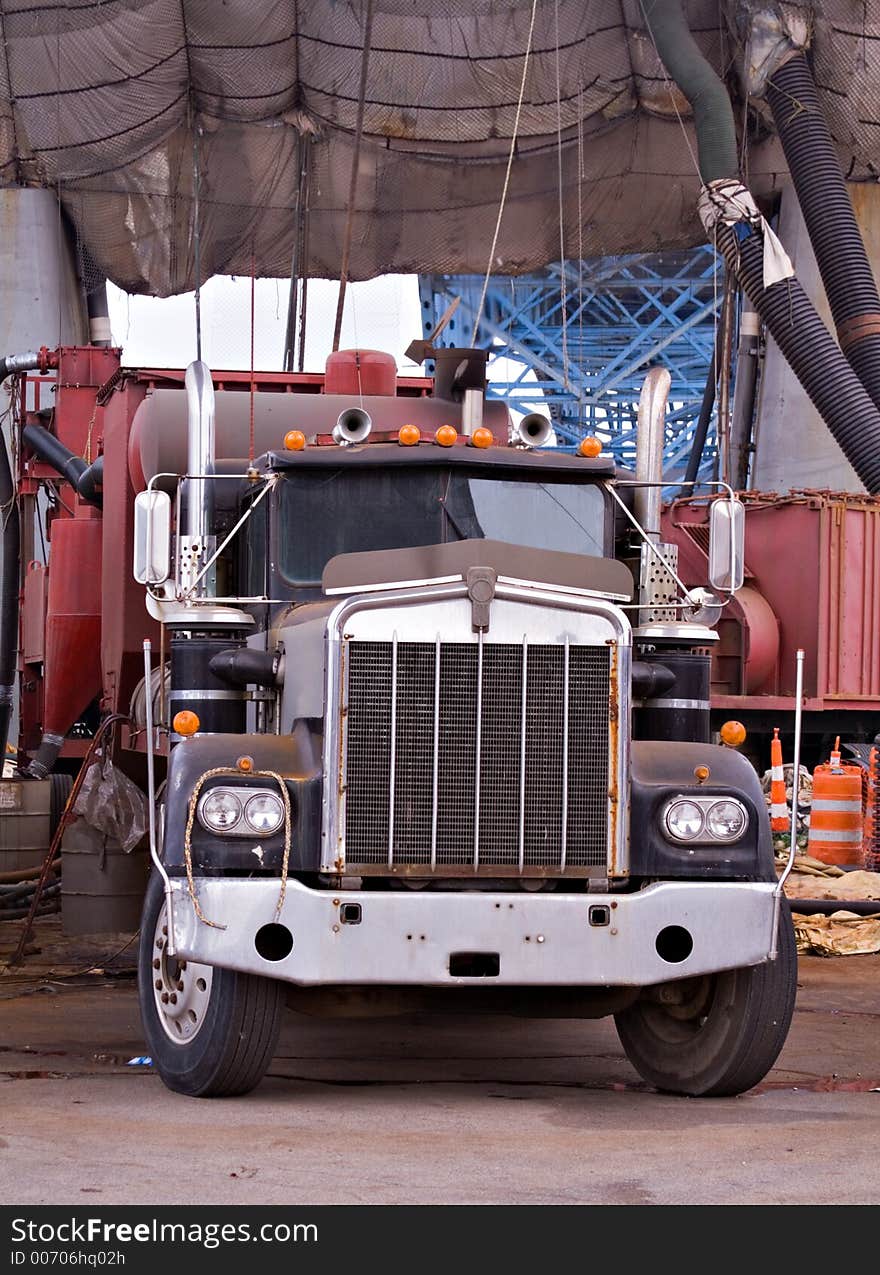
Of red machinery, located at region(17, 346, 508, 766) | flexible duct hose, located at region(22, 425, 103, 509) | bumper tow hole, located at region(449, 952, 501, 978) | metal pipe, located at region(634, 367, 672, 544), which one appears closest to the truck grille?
bumper tow hole, located at region(449, 952, 501, 978)

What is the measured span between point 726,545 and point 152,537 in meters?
2.48

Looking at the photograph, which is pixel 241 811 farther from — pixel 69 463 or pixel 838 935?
pixel 69 463

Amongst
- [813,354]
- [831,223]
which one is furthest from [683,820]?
[831,223]

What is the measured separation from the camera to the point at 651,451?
9195mm

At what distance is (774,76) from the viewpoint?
25094 mm

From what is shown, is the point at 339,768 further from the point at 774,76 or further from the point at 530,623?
the point at 774,76

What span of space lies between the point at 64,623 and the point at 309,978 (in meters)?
6.39

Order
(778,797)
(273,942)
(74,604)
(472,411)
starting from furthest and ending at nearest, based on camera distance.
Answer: (778,797) → (74,604) → (472,411) → (273,942)

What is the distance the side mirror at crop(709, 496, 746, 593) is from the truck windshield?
0.73m

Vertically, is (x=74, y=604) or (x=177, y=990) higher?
(x=74, y=604)

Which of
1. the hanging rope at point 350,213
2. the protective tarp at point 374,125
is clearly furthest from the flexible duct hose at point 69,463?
the protective tarp at point 374,125

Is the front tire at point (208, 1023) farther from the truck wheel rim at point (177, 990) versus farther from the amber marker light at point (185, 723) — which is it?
the amber marker light at point (185, 723)

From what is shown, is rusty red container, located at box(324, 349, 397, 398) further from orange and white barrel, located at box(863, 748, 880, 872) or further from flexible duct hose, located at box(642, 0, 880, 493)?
flexible duct hose, located at box(642, 0, 880, 493)

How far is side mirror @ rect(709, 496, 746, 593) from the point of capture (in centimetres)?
822
